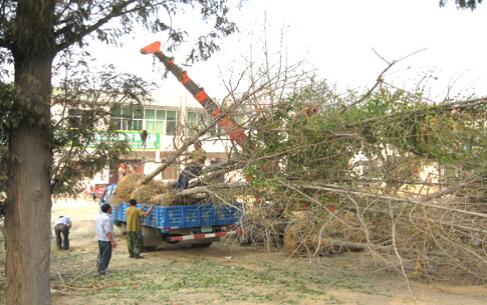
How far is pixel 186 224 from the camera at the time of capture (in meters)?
10.6

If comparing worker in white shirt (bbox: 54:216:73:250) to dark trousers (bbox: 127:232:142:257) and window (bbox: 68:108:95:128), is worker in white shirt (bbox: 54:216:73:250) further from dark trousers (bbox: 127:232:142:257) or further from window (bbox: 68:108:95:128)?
window (bbox: 68:108:95:128)

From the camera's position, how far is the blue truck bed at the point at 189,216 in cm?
1038

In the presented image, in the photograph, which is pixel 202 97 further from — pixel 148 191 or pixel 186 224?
pixel 186 224

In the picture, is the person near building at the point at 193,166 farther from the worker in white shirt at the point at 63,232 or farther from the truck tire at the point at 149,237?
the worker in white shirt at the point at 63,232

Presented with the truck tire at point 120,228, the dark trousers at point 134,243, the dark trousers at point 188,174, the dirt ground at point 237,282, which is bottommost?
the dirt ground at point 237,282

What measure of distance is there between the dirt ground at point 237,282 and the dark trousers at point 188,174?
148 centimetres

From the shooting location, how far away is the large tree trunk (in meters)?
5.44

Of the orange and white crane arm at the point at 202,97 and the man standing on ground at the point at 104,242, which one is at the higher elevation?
the orange and white crane arm at the point at 202,97

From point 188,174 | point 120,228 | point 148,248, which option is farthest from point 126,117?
point 120,228

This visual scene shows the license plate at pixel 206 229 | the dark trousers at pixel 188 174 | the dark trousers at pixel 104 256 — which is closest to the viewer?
the dark trousers at pixel 104 256

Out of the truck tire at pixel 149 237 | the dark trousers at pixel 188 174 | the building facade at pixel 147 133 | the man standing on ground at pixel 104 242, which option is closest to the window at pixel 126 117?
the building facade at pixel 147 133

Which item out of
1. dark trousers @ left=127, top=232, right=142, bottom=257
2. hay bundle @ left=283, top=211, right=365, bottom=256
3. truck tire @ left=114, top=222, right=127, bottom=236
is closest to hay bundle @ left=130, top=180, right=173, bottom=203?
dark trousers @ left=127, top=232, right=142, bottom=257

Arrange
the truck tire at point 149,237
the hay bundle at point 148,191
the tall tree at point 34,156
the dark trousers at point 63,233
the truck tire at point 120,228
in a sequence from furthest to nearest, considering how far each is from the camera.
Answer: the truck tire at point 120,228 → the dark trousers at point 63,233 → the hay bundle at point 148,191 → the truck tire at point 149,237 → the tall tree at point 34,156

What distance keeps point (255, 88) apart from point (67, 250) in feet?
20.1
